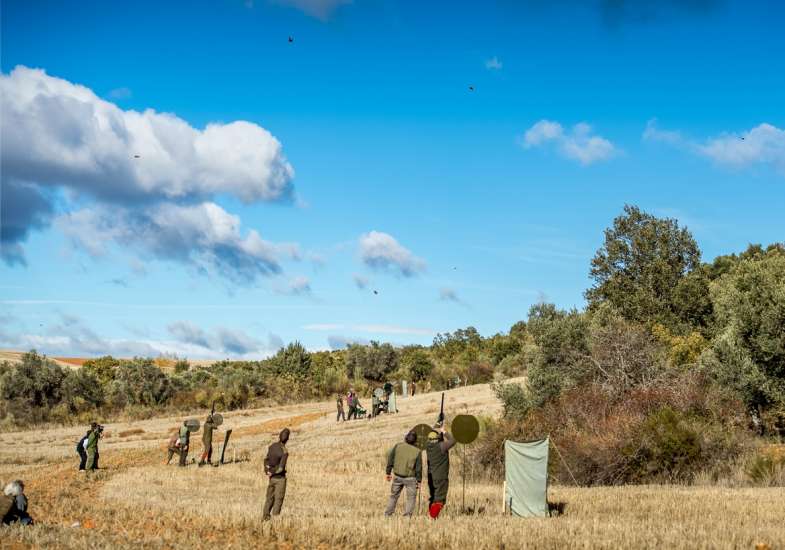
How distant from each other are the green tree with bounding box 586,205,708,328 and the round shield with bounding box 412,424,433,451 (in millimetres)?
39944

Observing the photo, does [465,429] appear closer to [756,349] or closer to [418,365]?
[756,349]

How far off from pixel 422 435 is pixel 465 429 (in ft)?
3.26

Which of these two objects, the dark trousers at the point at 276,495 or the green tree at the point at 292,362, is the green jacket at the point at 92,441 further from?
the green tree at the point at 292,362

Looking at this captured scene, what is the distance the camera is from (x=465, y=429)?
1778 centimetres

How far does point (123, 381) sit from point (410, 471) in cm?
5669

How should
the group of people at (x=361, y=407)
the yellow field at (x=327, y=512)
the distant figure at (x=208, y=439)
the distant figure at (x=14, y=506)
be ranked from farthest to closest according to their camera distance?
the group of people at (x=361, y=407) < the distant figure at (x=208, y=439) < the distant figure at (x=14, y=506) < the yellow field at (x=327, y=512)

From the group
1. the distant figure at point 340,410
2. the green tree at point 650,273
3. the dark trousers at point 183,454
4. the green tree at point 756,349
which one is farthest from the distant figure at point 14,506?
the green tree at point 650,273

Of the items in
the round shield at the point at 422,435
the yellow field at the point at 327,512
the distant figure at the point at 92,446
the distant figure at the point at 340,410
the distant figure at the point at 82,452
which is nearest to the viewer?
the yellow field at the point at 327,512

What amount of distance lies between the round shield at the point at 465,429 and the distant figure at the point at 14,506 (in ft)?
29.3

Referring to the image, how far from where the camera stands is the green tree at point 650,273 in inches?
2191

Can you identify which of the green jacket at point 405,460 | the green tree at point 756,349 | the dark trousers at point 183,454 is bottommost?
the dark trousers at point 183,454

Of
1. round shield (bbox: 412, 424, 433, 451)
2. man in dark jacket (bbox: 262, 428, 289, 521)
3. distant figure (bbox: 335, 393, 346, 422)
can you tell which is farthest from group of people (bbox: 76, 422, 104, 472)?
distant figure (bbox: 335, 393, 346, 422)

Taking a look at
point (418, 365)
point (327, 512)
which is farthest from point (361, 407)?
point (327, 512)

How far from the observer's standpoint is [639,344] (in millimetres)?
36656
